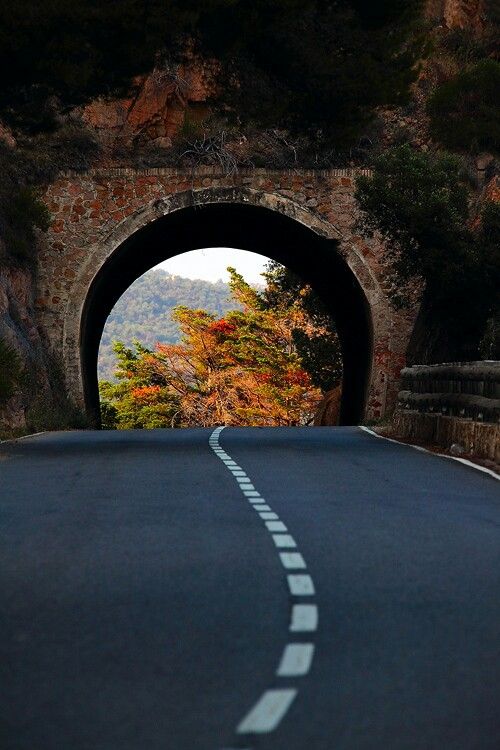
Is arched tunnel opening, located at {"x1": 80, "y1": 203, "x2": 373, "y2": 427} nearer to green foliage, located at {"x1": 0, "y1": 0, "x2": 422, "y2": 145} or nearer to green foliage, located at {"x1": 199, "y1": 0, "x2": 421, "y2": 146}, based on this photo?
green foliage, located at {"x1": 199, "y1": 0, "x2": 421, "y2": 146}

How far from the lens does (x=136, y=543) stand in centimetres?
1134

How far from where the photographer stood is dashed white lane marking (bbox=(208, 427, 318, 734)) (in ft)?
19.0

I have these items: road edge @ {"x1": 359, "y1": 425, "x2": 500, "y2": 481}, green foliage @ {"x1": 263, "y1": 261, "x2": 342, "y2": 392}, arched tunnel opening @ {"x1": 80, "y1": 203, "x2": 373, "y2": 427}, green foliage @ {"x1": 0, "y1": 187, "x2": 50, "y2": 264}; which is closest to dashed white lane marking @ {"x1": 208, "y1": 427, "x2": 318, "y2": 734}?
road edge @ {"x1": 359, "y1": 425, "x2": 500, "y2": 481}

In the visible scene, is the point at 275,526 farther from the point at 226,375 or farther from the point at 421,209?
the point at 226,375

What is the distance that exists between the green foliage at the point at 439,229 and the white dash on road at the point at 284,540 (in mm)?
22925

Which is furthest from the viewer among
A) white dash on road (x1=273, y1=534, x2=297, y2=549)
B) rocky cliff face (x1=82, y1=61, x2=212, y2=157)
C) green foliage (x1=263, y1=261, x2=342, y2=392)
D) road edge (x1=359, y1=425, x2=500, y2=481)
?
green foliage (x1=263, y1=261, x2=342, y2=392)

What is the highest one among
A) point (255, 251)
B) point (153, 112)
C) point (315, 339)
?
point (153, 112)

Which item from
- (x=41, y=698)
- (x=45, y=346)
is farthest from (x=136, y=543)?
(x=45, y=346)

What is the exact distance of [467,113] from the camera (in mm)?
45594

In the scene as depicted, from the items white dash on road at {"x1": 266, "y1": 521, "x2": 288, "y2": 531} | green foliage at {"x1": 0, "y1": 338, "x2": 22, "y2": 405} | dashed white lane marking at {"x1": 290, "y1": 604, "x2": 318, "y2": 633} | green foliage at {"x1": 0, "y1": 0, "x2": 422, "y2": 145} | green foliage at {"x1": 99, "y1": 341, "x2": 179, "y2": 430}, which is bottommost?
green foliage at {"x1": 99, "y1": 341, "x2": 179, "y2": 430}

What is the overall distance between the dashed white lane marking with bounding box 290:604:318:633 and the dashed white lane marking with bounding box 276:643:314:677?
400 mm

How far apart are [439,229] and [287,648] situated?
27.5 m

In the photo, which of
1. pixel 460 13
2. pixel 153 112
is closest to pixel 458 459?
pixel 153 112

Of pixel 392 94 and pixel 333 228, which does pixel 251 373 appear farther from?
pixel 392 94
